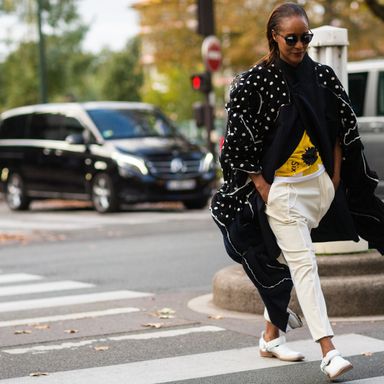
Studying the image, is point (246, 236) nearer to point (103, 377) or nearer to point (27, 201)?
point (103, 377)

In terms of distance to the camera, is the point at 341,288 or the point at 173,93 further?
the point at 173,93

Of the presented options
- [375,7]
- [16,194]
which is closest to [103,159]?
[16,194]

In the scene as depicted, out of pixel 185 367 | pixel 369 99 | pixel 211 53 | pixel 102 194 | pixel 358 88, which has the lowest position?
pixel 102 194

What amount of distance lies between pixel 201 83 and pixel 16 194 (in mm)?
4186

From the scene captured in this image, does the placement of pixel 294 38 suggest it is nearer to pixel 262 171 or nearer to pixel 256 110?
pixel 256 110

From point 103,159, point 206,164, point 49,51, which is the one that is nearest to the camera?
point 103,159

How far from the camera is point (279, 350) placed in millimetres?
6023

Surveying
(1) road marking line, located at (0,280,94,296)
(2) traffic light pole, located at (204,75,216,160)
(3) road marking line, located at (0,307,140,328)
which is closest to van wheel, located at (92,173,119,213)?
(2) traffic light pole, located at (204,75,216,160)

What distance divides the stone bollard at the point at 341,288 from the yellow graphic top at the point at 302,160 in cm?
178

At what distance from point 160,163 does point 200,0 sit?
491 cm

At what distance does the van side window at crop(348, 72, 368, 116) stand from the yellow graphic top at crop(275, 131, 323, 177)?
27.8ft

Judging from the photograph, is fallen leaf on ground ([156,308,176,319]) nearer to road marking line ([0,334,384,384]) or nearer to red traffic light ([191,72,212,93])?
road marking line ([0,334,384,384])

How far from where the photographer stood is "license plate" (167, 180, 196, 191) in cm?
1861

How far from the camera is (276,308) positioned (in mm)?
5863
